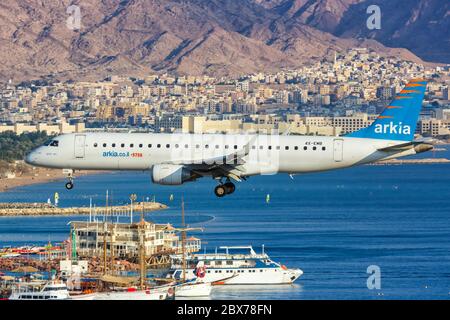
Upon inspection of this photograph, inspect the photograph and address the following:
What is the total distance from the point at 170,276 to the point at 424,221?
49901 millimetres

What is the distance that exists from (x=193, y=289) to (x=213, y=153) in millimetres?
30175

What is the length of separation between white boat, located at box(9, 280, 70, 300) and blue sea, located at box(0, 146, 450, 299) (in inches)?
434

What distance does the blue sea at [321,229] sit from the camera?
74125 millimetres

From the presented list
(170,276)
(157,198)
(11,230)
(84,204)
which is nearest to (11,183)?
(157,198)

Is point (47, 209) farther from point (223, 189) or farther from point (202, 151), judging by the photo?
point (223, 189)

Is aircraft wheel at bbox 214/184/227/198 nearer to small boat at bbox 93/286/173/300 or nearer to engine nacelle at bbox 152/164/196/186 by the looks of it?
engine nacelle at bbox 152/164/196/186

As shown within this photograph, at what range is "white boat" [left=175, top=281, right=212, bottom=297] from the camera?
69.8 m

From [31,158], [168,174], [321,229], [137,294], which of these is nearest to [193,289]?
[137,294]

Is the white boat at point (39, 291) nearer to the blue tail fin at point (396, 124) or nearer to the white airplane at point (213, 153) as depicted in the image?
the white airplane at point (213, 153)

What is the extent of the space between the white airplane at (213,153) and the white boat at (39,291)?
1909 cm

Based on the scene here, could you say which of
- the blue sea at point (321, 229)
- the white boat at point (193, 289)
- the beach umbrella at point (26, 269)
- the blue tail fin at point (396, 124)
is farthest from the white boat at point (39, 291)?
the blue tail fin at point (396, 124)

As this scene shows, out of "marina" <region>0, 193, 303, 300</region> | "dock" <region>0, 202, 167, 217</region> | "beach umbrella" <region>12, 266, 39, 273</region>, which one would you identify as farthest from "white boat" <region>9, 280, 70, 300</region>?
"dock" <region>0, 202, 167, 217</region>

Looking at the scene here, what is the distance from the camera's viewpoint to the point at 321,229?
115000 millimetres

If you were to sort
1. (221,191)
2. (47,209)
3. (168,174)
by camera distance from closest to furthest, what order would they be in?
(168,174)
(221,191)
(47,209)
